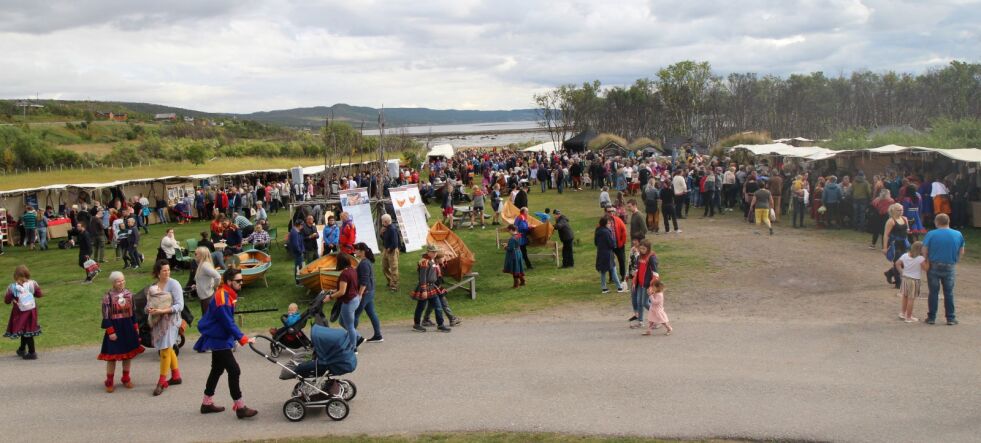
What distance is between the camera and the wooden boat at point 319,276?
14.5m

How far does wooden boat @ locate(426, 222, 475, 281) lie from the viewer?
50.8 ft

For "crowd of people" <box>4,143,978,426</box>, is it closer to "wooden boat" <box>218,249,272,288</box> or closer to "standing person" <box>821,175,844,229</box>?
"standing person" <box>821,175,844,229</box>

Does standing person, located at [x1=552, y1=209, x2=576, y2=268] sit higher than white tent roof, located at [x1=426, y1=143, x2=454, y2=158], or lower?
lower

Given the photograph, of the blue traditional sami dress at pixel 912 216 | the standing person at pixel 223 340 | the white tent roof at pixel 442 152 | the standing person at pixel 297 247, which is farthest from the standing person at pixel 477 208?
the white tent roof at pixel 442 152

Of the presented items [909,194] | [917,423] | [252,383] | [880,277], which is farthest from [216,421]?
→ [909,194]

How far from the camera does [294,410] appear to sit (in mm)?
7844

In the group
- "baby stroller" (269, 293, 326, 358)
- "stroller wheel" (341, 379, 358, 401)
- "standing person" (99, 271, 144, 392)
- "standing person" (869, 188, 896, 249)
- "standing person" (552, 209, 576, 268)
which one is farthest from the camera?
"standing person" (869, 188, 896, 249)

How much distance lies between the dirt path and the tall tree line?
5215 centimetres

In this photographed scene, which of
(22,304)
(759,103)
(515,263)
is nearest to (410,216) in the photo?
(515,263)

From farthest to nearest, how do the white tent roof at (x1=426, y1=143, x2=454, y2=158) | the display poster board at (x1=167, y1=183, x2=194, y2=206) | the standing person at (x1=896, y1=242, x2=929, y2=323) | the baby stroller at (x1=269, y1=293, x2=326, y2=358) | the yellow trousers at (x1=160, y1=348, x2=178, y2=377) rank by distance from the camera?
the white tent roof at (x1=426, y1=143, x2=454, y2=158), the display poster board at (x1=167, y1=183, x2=194, y2=206), the standing person at (x1=896, y1=242, x2=929, y2=323), the baby stroller at (x1=269, y1=293, x2=326, y2=358), the yellow trousers at (x1=160, y1=348, x2=178, y2=377)

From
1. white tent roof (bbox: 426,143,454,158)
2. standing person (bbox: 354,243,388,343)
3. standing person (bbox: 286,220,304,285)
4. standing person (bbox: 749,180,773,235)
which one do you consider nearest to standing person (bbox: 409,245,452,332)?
standing person (bbox: 354,243,388,343)

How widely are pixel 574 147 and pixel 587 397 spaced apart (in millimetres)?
42497

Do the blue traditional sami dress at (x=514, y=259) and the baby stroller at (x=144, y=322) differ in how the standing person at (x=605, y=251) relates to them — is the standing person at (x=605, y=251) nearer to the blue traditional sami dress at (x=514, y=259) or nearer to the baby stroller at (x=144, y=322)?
the blue traditional sami dress at (x=514, y=259)

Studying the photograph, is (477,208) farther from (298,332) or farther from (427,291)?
(298,332)
